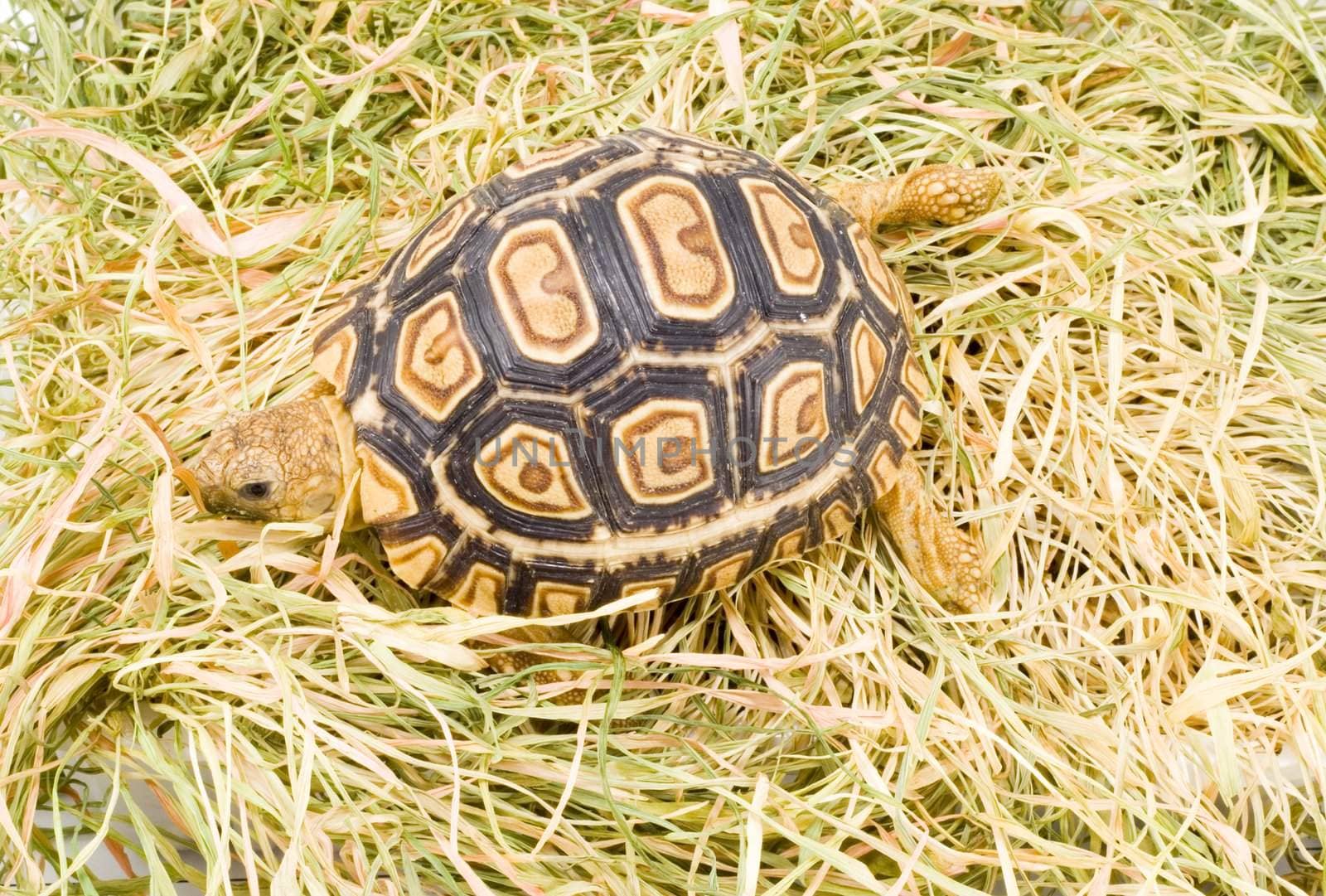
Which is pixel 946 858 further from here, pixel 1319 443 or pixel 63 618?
pixel 63 618

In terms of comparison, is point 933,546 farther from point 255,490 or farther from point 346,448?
point 255,490

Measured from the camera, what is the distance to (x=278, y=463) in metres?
1.58

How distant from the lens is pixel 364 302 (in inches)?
69.2

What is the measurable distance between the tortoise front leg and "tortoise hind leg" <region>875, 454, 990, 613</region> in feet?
1.80

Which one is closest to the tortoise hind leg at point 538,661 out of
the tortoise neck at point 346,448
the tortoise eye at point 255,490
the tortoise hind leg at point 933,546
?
the tortoise neck at point 346,448

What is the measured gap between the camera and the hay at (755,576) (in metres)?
1.58

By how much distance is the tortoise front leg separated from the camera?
1895mm

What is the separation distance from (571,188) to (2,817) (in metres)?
1.45

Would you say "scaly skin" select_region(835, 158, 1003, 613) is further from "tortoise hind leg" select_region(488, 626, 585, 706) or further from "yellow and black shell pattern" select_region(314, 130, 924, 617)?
"tortoise hind leg" select_region(488, 626, 585, 706)

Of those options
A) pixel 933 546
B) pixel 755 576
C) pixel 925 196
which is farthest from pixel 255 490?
pixel 925 196

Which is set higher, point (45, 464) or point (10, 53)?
point (10, 53)

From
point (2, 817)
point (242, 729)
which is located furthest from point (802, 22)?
point (2, 817)

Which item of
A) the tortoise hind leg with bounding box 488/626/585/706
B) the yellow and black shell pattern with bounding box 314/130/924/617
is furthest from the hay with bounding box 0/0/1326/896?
the yellow and black shell pattern with bounding box 314/130/924/617

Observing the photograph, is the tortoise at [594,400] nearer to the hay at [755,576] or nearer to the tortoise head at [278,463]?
the tortoise head at [278,463]
